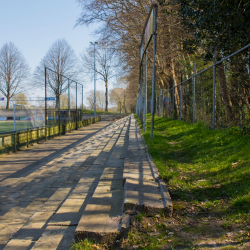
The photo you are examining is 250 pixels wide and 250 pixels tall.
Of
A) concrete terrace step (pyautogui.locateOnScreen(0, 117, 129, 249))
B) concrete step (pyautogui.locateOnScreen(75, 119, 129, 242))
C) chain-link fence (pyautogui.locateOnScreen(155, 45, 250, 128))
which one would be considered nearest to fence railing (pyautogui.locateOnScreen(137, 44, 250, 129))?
chain-link fence (pyautogui.locateOnScreen(155, 45, 250, 128))

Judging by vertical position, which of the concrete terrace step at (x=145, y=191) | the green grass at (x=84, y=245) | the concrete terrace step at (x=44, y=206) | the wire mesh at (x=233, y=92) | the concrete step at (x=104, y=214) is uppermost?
the wire mesh at (x=233, y=92)

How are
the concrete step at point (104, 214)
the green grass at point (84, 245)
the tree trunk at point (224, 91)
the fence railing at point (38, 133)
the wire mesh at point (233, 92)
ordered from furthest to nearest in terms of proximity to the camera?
the fence railing at point (38, 133) → the tree trunk at point (224, 91) → the wire mesh at point (233, 92) → the concrete step at point (104, 214) → the green grass at point (84, 245)

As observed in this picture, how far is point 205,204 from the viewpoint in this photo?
3475 millimetres

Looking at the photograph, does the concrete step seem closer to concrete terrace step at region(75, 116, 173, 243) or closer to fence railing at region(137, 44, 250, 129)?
concrete terrace step at region(75, 116, 173, 243)

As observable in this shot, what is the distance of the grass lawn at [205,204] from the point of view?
8.53 ft

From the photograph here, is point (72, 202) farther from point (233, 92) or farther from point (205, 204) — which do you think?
point (233, 92)

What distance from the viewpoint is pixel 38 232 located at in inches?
128

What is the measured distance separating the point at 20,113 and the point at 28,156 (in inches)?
230

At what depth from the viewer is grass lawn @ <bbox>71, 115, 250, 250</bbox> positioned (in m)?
2.60

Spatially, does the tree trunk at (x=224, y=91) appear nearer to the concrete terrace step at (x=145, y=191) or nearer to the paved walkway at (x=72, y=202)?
the paved walkway at (x=72, y=202)

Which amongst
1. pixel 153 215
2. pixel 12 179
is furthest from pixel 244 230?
pixel 12 179

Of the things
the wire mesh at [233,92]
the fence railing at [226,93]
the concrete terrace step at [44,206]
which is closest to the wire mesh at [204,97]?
the fence railing at [226,93]

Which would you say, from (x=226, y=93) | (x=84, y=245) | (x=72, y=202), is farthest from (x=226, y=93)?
(x=84, y=245)

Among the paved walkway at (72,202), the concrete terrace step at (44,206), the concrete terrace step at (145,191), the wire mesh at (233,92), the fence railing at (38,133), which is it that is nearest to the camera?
the paved walkway at (72,202)
